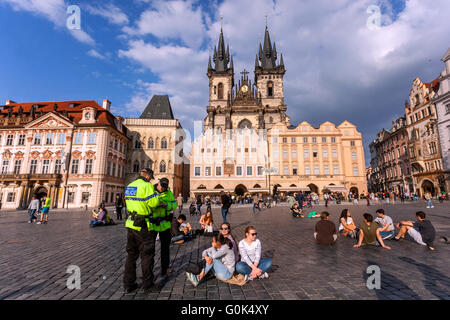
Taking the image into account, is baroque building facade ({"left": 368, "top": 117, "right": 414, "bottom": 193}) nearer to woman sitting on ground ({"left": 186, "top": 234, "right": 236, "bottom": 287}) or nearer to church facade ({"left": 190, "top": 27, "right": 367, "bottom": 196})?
church facade ({"left": 190, "top": 27, "right": 367, "bottom": 196})

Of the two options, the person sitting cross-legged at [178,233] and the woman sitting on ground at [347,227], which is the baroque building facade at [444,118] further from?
the person sitting cross-legged at [178,233]

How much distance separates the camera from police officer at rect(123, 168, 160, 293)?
3447 mm

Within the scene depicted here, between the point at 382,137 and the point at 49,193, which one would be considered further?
the point at 382,137

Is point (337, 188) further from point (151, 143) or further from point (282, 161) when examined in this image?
point (151, 143)

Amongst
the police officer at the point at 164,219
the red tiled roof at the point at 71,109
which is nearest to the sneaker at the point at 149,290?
the police officer at the point at 164,219

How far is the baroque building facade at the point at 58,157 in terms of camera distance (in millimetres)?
30281

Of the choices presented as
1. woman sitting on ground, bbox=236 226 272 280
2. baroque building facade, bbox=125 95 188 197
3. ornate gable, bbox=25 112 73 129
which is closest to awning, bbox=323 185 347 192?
baroque building facade, bbox=125 95 188 197

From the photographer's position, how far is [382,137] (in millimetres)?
50844

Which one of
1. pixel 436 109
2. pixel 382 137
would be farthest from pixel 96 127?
pixel 382 137

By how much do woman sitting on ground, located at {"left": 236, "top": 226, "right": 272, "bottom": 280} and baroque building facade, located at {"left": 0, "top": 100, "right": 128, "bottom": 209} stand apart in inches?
1244

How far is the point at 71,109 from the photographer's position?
35.1 m

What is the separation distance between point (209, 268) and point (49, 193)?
3505 centimetres

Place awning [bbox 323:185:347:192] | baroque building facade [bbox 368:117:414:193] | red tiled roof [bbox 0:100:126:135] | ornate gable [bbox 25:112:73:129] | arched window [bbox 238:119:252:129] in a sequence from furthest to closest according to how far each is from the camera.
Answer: arched window [bbox 238:119:252:129] → baroque building facade [bbox 368:117:414:193] → awning [bbox 323:185:347:192] → red tiled roof [bbox 0:100:126:135] → ornate gable [bbox 25:112:73:129]
